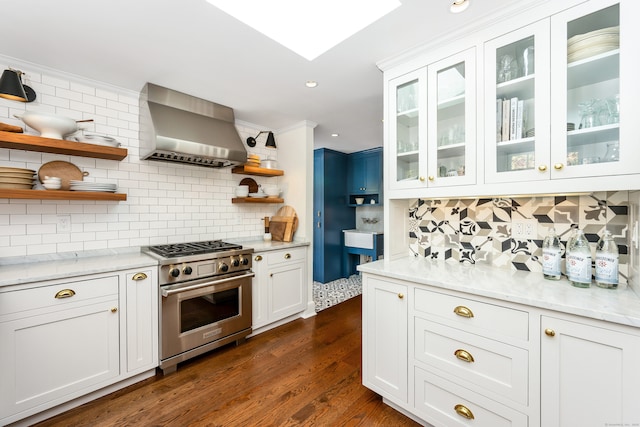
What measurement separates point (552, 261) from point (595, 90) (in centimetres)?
89

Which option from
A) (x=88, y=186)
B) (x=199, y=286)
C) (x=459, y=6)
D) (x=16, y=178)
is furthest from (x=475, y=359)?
(x=16, y=178)

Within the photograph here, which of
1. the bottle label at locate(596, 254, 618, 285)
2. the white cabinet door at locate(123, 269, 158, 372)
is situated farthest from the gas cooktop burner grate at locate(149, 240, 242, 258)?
the bottle label at locate(596, 254, 618, 285)

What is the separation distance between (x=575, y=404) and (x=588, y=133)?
1.22 m

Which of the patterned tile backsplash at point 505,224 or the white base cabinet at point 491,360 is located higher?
the patterned tile backsplash at point 505,224

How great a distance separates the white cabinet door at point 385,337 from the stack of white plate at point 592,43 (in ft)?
4.89

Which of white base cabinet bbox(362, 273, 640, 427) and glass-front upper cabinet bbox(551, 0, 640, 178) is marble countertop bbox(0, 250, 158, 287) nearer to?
white base cabinet bbox(362, 273, 640, 427)

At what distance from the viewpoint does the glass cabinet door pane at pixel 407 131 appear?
192 centimetres

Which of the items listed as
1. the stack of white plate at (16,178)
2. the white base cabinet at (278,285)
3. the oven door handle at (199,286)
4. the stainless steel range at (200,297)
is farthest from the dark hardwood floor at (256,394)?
the stack of white plate at (16,178)

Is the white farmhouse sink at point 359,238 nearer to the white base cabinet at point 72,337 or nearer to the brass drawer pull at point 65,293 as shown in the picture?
the white base cabinet at point 72,337

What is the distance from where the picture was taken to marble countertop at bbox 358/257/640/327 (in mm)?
1085

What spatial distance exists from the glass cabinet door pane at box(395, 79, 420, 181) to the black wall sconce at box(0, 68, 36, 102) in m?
2.67

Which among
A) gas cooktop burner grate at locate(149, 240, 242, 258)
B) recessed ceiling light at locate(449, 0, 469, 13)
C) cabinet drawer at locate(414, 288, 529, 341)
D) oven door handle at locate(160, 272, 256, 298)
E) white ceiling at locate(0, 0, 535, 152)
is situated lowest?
oven door handle at locate(160, 272, 256, 298)

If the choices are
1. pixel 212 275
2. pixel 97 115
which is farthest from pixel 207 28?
pixel 212 275

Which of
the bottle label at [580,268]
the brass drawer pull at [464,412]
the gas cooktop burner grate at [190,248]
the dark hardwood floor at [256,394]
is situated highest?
the bottle label at [580,268]
